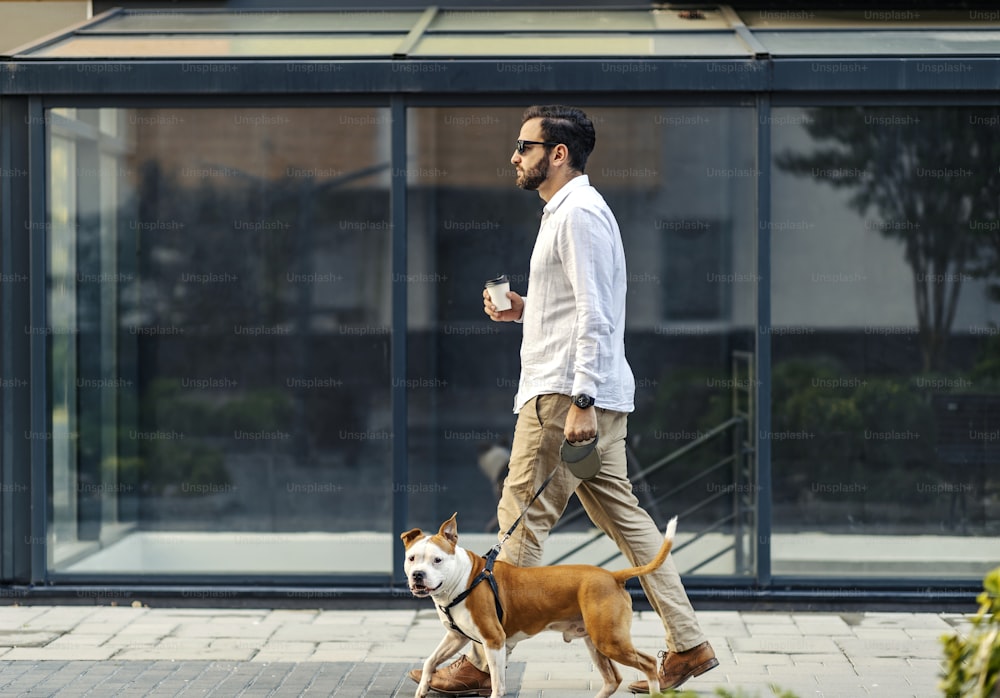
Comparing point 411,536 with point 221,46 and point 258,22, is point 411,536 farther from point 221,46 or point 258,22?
point 258,22

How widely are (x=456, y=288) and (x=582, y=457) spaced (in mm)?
3561

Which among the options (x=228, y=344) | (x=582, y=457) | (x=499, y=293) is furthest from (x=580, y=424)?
(x=228, y=344)

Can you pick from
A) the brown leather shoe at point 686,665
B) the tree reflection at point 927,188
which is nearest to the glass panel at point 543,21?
the tree reflection at point 927,188

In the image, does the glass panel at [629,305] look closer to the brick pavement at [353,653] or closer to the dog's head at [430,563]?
the brick pavement at [353,653]

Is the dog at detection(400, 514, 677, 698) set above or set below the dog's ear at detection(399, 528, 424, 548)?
below

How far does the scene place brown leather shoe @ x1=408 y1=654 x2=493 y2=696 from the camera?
4863mm

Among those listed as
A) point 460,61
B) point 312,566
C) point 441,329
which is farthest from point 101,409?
point 460,61

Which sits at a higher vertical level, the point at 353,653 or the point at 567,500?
the point at 567,500

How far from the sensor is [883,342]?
24.1 feet

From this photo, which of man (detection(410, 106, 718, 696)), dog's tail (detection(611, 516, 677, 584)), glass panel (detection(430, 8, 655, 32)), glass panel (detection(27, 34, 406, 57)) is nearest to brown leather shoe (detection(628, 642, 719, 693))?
man (detection(410, 106, 718, 696))

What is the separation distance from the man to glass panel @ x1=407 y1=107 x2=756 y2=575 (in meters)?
2.32

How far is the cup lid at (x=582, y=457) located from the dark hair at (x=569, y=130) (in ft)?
3.39

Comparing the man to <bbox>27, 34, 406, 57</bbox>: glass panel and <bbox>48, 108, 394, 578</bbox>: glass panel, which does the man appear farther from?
<bbox>48, 108, 394, 578</bbox>: glass panel

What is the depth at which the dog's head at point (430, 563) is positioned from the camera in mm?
4414
